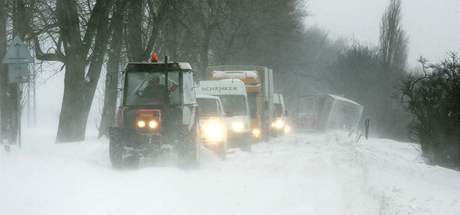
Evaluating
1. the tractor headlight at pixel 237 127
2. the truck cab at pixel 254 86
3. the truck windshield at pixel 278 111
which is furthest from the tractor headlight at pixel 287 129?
the tractor headlight at pixel 237 127

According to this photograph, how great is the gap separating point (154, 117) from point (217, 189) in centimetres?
341

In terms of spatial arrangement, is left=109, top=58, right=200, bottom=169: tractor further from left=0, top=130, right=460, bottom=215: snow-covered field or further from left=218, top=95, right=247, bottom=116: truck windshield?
left=218, top=95, right=247, bottom=116: truck windshield

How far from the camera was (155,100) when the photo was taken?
15625 millimetres

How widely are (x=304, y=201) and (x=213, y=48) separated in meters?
34.2

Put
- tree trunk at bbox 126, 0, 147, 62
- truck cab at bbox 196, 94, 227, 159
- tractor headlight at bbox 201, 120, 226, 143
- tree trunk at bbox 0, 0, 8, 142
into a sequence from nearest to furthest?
truck cab at bbox 196, 94, 227, 159 → tractor headlight at bbox 201, 120, 226, 143 → tree trunk at bbox 0, 0, 8, 142 → tree trunk at bbox 126, 0, 147, 62

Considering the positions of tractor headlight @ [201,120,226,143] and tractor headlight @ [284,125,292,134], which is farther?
tractor headlight @ [284,125,292,134]

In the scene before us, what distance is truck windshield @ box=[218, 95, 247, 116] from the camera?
2520cm

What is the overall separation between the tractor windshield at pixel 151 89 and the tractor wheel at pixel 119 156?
102cm

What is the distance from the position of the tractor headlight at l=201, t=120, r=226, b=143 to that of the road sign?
5.00 m

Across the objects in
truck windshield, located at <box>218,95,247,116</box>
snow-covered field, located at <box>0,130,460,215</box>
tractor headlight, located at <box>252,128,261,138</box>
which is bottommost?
tractor headlight, located at <box>252,128,261,138</box>

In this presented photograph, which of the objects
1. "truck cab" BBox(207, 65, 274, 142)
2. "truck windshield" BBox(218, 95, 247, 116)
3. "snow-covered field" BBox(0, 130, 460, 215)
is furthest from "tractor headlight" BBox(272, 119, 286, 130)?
"snow-covered field" BBox(0, 130, 460, 215)

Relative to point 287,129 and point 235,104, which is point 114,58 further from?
point 287,129

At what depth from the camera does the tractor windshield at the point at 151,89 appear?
15612 millimetres

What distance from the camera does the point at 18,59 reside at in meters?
16.8
